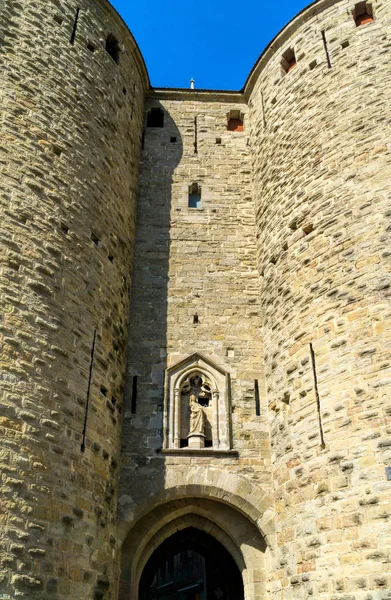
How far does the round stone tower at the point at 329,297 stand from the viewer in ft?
19.7

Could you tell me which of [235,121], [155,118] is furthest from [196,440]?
[155,118]

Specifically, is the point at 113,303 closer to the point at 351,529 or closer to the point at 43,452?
the point at 43,452

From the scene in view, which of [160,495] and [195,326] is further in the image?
[195,326]

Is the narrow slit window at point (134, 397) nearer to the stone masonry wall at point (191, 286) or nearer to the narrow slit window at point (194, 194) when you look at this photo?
the stone masonry wall at point (191, 286)

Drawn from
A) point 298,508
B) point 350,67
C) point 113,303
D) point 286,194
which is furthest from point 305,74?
point 298,508

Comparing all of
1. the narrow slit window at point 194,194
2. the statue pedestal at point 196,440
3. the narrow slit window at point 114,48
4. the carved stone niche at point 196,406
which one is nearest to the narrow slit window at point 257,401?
the carved stone niche at point 196,406

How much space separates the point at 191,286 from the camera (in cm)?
919

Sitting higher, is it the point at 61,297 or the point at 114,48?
the point at 114,48

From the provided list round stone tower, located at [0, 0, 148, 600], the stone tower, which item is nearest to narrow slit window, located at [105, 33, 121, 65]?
the stone tower

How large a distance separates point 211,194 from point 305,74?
8.00 feet

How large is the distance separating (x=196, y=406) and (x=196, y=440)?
49 cm

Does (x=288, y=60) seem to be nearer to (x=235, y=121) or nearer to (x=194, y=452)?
(x=235, y=121)

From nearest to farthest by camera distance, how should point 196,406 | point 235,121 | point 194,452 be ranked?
point 194,452 → point 196,406 → point 235,121

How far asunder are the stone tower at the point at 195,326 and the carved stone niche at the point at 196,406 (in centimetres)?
3
